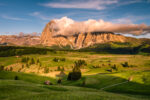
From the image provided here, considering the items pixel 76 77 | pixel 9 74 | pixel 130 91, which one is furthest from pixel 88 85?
pixel 9 74

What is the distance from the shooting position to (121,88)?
68875mm

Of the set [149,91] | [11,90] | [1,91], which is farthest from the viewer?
[149,91]

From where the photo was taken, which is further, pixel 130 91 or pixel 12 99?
pixel 130 91

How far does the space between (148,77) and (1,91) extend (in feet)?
261

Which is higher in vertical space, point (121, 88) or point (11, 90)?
point (11, 90)

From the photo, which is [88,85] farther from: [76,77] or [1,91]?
[1,91]

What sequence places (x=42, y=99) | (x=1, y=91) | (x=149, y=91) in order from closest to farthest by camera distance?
(x=42, y=99) < (x=1, y=91) < (x=149, y=91)

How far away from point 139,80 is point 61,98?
69276 millimetres

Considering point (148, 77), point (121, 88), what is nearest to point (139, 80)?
point (148, 77)

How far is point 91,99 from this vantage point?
22547 millimetres

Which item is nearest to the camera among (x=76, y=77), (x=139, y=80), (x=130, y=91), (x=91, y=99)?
(x=91, y=99)

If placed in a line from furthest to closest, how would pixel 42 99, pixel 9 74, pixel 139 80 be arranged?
pixel 9 74 < pixel 139 80 < pixel 42 99

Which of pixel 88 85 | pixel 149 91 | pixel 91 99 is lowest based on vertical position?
pixel 88 85

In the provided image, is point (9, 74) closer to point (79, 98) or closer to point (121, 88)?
point (121, 88)
